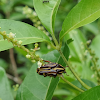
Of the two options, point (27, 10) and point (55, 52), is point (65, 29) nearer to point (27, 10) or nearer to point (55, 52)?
point (55, 52)

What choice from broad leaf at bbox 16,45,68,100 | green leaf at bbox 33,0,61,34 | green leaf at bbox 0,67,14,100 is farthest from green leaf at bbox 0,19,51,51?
green leaf at bbox 0,67,14,100

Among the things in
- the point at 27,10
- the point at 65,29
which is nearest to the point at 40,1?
the point at 65,29

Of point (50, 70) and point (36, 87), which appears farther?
point (36, 87)

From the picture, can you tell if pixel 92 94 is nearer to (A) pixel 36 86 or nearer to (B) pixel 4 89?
(A) pixel 36 86

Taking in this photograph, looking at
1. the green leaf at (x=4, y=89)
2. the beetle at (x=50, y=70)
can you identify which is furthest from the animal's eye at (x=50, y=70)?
the green leaf at (x=4, y=89)

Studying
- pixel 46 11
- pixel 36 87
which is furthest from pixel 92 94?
pixel 46 11

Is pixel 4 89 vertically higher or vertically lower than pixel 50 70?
lower
